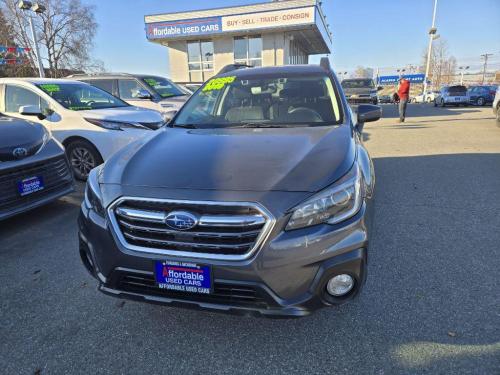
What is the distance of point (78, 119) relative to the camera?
551 cm

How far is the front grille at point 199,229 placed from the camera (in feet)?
5.91

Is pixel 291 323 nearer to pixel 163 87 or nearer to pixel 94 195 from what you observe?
pixel 94 195

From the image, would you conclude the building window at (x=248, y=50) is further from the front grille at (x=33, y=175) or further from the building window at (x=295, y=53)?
the front grille at (x=33, y=175)

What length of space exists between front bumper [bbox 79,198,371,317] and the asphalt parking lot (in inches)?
14.9

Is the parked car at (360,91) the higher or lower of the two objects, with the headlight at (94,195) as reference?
higher

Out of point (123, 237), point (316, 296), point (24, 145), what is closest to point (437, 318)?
point (316, 296)

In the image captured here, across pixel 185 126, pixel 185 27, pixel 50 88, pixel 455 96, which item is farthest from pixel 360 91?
pixel 185 126

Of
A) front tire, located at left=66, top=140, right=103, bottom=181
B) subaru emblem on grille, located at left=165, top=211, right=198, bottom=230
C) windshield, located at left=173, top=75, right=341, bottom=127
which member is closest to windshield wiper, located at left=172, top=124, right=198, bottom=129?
windshield, located at left=173, top=75, right=341, bottom=127

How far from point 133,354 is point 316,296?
3.81 ft

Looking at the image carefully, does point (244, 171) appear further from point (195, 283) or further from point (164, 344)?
point (164, 344)

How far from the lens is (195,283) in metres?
1.89

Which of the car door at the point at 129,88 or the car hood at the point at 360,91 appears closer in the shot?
the car door at the point at 129,88

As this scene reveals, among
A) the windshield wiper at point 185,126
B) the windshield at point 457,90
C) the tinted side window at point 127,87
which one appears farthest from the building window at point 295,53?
the windshield wiper at point 185,126

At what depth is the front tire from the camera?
5559mm
